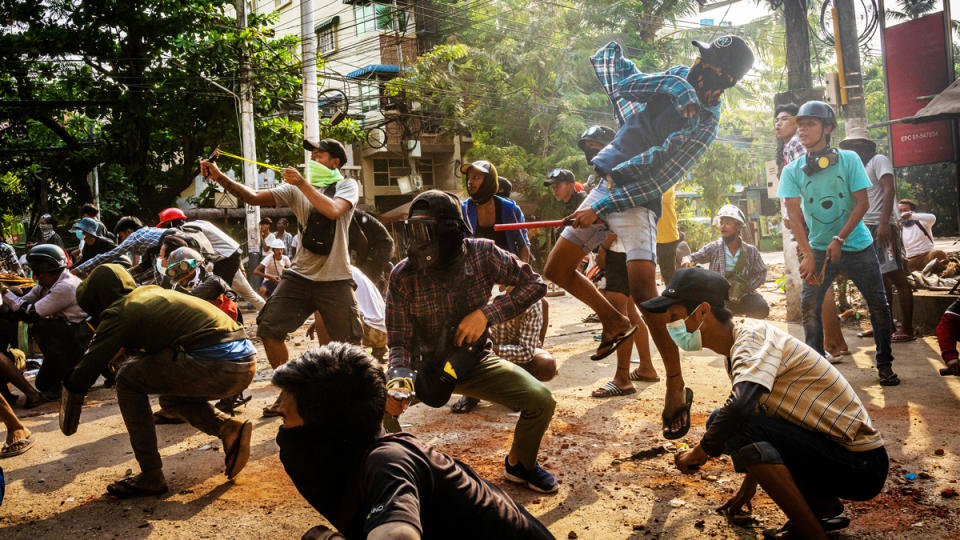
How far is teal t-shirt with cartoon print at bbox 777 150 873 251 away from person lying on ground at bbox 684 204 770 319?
225cm

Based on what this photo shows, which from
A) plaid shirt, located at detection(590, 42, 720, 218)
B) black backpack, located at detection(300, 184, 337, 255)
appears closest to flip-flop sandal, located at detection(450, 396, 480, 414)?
black backpack, located at detection(300, 184, 337, 255)

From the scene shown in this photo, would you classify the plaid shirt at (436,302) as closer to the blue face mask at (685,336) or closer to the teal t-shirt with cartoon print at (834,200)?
the blue face mask at (685,336)

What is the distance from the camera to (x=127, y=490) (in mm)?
4059

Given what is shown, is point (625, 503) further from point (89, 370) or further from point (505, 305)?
point (89, 370)

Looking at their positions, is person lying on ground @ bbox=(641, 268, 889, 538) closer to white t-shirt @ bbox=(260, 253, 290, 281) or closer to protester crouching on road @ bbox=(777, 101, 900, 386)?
protester crouching on road @ bbox=(777, 101, 900, 386)

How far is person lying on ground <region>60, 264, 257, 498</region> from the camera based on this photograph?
4047 millimetres

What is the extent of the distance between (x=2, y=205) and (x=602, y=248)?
23336 millimetres

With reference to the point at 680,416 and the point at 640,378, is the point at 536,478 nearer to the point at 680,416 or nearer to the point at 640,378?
the point at 680,416

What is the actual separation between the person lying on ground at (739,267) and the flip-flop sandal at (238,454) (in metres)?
5.99

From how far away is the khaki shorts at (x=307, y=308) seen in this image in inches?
215

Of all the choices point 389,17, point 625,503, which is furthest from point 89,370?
point 389,17

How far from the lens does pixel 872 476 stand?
9.62 feet

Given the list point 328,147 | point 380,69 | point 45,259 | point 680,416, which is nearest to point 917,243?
point 680,416

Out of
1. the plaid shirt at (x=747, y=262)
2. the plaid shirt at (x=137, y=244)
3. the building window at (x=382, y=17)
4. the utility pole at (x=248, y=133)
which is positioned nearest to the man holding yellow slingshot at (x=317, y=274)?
the plaid shirt at (x=137, y=244)
